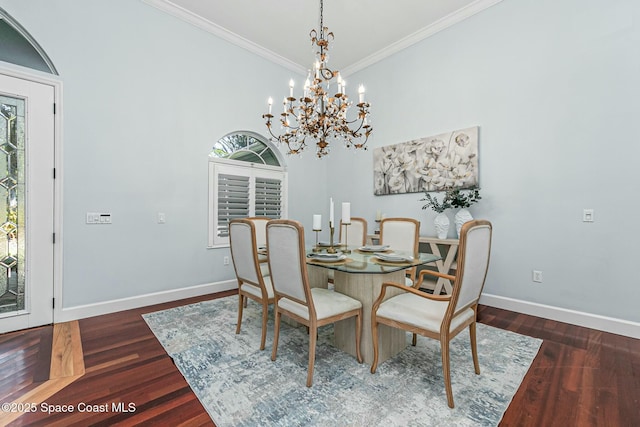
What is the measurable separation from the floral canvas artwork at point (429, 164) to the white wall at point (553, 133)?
0.42 feet

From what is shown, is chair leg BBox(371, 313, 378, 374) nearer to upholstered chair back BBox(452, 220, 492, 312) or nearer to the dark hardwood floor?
upholstered chair back BBox(452, 220, 492, 312)

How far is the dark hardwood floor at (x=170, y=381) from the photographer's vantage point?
4.79 feet

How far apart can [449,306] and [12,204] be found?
11.8 feet

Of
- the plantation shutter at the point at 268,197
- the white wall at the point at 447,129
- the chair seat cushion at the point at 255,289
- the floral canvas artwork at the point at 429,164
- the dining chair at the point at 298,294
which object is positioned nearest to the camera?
the dining chair at the point at 298,294

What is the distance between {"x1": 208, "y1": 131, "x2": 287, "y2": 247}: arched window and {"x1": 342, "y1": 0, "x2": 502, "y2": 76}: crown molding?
1.98m

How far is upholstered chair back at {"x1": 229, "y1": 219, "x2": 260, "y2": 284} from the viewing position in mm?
2178

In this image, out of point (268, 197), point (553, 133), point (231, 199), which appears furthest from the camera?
point (268, 197)

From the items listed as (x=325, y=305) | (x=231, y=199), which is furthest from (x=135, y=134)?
(x=325, y=305)

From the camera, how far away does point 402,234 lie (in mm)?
2912

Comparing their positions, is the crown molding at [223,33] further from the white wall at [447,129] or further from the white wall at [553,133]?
the white wall at [553,133]

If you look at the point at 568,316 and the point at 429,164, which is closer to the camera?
the point at 568,316

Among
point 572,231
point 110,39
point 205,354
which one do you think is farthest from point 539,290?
point 110,39

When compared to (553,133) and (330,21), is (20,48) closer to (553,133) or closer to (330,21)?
(330,21)

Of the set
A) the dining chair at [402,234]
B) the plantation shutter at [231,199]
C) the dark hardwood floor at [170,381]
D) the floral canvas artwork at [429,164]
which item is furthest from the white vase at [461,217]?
the plantation shutter at [231,199]
